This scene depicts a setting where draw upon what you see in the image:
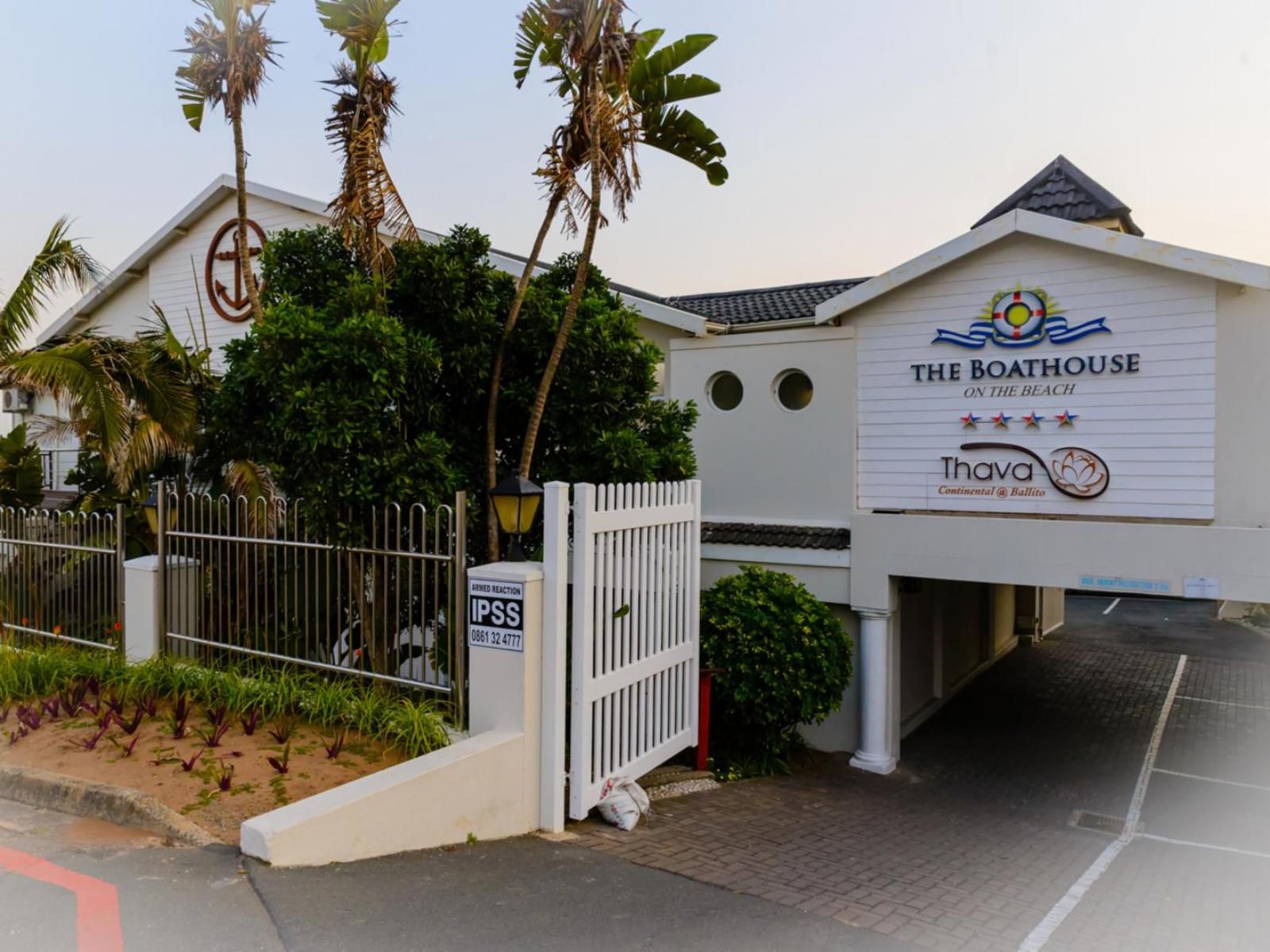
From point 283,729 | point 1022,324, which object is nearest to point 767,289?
point 1022,324

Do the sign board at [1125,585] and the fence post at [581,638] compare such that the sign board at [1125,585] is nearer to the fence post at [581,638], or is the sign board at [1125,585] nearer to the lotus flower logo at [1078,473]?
the lotus flower logo at [1078,473]

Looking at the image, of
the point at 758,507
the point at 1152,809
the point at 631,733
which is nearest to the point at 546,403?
the point at 631,733

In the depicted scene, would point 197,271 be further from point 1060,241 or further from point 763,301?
point 1060,241

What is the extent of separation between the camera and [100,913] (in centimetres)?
413

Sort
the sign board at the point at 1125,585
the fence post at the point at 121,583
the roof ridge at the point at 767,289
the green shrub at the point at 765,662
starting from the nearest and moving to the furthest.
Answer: the fence post at the point at 121,583 < the sign board at the point at 1125,585 < the green shrub at the point at 765,662 < the roof ridge at the point at 767,289

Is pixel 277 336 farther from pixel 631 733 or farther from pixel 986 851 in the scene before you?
pixel 986 851

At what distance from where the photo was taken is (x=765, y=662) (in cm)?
938

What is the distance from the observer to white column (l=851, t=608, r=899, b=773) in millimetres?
10734

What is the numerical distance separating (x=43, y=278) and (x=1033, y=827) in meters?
11.9

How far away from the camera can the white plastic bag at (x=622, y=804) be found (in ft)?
21.1

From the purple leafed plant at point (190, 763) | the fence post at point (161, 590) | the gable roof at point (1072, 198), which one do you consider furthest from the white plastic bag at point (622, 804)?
the gable roof at point (1072, 198)

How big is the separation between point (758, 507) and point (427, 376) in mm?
5286

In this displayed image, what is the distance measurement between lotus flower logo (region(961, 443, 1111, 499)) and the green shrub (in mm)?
2719

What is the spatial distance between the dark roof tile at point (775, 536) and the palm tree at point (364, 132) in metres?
5.26
